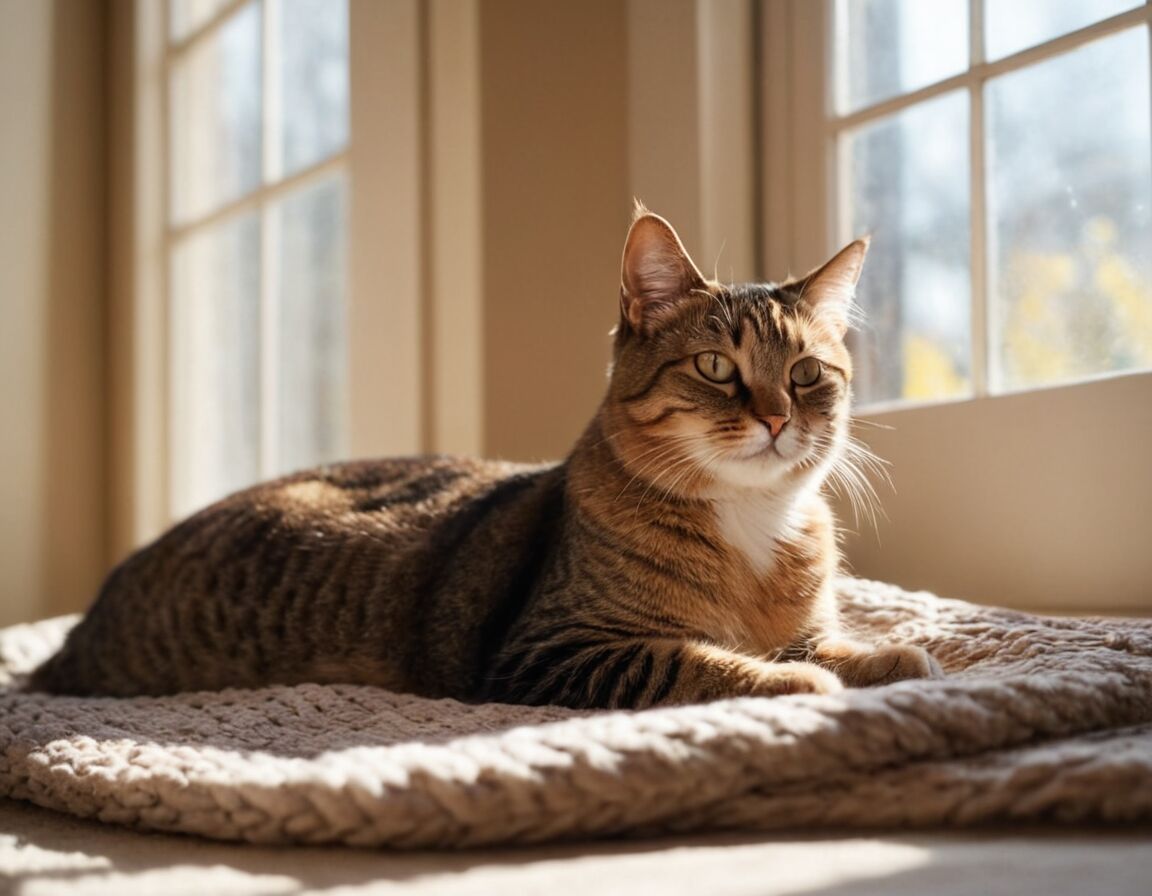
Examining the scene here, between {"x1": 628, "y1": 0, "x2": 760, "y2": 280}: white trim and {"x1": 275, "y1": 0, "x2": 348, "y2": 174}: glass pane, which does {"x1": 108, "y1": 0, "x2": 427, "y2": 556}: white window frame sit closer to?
{"x1": 275, "y1": 0, "x2": 348, "y2": 174}: glass pane

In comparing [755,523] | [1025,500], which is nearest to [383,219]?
[755,523]

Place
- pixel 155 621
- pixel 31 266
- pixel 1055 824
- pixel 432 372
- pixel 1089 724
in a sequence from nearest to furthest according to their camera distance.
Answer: pixel 1055 824 → pixel 1089 724 → pixel 155 621 → pixel 432 372 → pixel 31 266

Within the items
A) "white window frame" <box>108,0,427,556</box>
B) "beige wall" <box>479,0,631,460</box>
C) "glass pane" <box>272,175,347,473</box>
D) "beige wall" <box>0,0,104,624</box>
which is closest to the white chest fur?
"beige wall" <box>479,0,631,460</box>

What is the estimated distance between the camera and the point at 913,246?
1898 mm

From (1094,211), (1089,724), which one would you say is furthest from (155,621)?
(1094,211)

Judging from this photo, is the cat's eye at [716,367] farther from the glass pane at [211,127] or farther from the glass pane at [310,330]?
the glass pane at [211,127]

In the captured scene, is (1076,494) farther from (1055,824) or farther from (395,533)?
(395,533)

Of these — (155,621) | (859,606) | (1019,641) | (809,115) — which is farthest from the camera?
(809,115)

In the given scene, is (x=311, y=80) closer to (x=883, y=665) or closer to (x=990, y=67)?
(x=990, y=67)

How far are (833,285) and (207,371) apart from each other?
2.38 m

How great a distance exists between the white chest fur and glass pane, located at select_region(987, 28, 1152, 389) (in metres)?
0.53

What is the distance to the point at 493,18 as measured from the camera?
2.09 metres

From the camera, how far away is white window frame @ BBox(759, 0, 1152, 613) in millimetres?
1551

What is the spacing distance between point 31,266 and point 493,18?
71.6 inches
